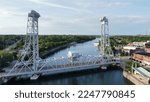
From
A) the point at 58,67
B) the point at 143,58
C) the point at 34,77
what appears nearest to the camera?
the point at 34,77

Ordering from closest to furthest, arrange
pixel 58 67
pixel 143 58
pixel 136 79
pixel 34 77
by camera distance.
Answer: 1. pixel 136 79
2. pixel 34 77
3. pixel 58 67
4. pixel 143 58

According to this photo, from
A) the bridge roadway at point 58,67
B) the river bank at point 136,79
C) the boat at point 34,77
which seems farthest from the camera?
the boat at point 34,77

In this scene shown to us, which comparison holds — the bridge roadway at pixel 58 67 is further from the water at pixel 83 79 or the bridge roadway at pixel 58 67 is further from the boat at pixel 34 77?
the water at pixel 83 79

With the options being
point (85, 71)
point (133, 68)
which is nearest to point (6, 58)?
point (85, 71)

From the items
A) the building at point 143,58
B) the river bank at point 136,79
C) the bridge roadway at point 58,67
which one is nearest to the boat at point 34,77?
the bridge roadway at point 58,67

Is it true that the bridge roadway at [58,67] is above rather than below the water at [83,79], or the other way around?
above

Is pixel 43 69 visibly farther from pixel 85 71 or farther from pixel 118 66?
pixel 118 66

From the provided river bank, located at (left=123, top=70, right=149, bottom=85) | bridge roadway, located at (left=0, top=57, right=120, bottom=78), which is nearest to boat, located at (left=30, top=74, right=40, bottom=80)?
bridge roadway, located at (left=0, top=57, right=120, bottom=78)

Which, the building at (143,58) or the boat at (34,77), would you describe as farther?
the building at (143,58)

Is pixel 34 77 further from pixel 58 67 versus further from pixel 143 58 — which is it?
pixel 143 58

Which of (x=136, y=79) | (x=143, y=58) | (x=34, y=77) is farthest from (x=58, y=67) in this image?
(x=143, y=58)

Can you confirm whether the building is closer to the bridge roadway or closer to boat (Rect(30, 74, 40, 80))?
the bridge roadway
